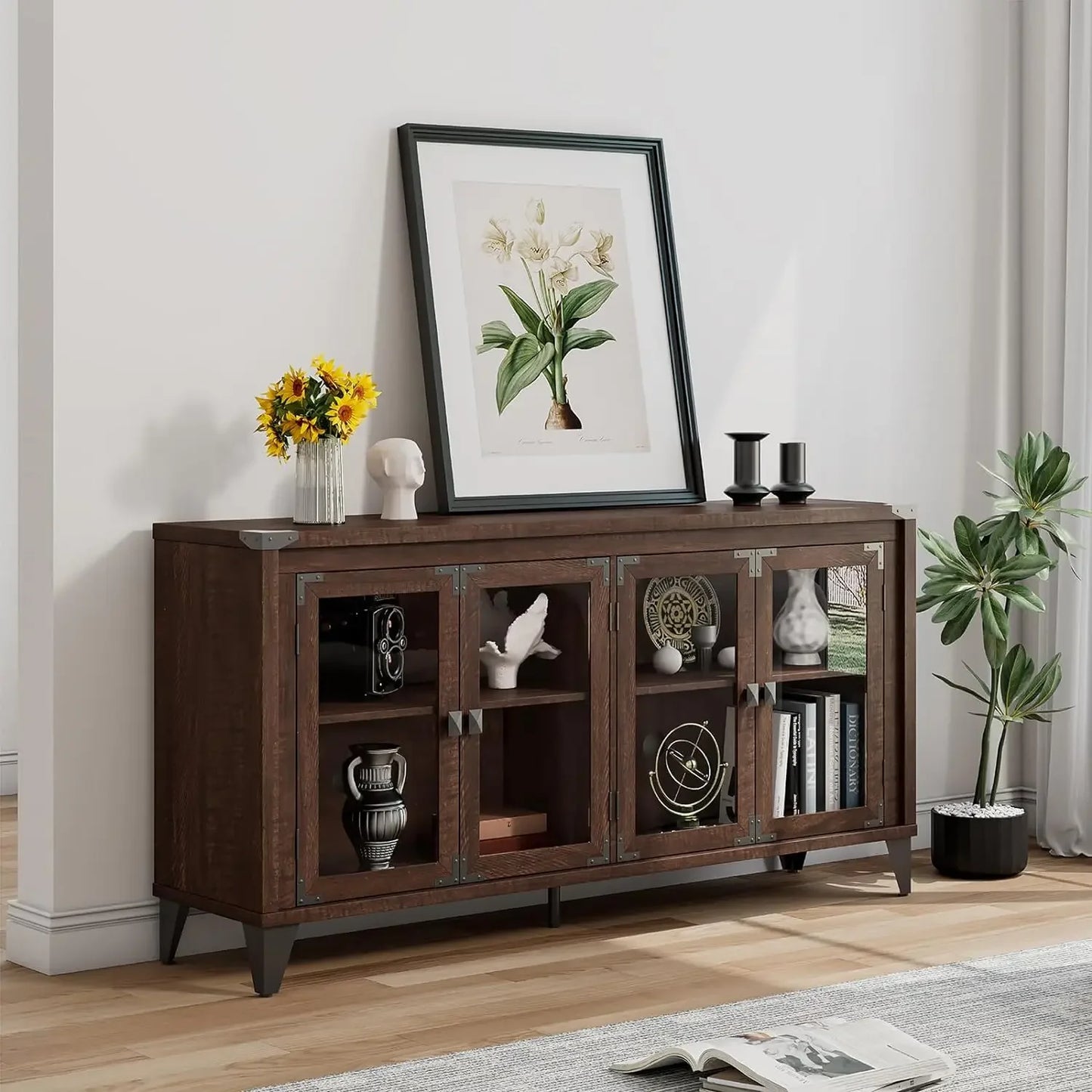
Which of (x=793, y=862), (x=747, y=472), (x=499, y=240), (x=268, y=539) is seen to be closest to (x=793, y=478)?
(x=747, y=472)

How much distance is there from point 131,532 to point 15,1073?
1187 millimetres

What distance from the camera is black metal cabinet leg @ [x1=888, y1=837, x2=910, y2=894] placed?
14.8 feet

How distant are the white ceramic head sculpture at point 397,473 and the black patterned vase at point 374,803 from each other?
20.0 inches

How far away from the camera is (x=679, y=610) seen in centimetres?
415

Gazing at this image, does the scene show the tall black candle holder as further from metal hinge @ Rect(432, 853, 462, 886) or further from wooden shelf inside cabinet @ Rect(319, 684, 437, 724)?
metal hinge @ Rect(432, 853, 462, 886)

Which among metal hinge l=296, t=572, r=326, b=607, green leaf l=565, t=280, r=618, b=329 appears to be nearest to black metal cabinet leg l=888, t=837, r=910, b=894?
green leaf l=565, t=280, r=618, b=329

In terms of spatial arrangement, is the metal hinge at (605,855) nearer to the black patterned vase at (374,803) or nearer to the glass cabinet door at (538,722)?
the glass cabinet door at (538,722)

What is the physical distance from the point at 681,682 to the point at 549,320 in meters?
0.93

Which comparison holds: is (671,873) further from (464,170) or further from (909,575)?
(464,170)

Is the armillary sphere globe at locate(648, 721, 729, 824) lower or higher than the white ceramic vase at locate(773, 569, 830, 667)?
lower

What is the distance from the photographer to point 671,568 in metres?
4.09

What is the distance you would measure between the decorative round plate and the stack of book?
30 cm

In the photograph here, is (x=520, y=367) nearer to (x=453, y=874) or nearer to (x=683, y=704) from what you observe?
(x=683, y=704)

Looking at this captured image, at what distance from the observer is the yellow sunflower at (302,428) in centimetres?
373
